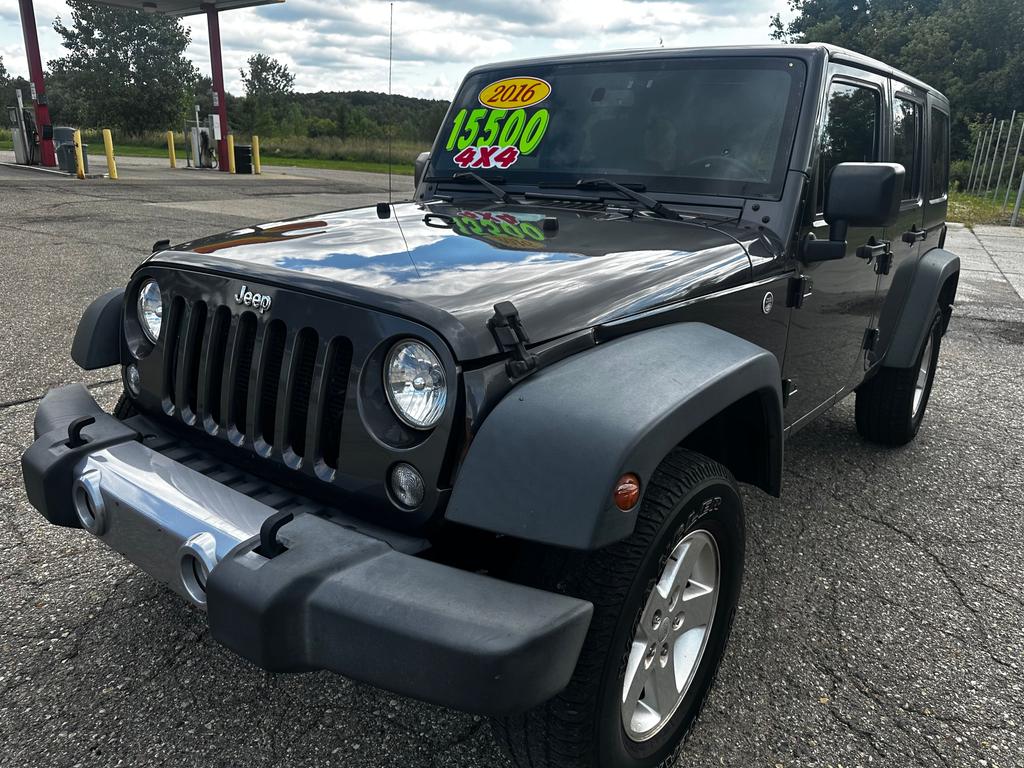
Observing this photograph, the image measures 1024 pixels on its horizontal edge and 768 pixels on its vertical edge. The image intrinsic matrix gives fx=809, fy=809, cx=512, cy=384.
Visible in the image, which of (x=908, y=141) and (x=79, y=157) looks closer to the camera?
(x=908, y=141)

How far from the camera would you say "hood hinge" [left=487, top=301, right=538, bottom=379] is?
1722 mm

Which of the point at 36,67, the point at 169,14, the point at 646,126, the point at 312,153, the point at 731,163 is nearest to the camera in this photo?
the point at 731,163

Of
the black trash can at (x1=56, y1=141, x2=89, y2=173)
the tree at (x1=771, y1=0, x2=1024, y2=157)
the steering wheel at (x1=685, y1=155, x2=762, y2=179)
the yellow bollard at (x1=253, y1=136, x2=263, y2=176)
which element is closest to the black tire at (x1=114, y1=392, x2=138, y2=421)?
the steering wheel at (x1=685, y1=155, x2=762, y2=179)

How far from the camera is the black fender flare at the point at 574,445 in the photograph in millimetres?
1525

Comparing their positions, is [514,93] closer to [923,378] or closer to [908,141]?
[908,141]

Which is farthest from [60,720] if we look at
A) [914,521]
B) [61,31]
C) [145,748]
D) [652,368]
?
[61,31]

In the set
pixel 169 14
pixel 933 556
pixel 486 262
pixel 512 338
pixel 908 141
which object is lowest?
pixel 933 556

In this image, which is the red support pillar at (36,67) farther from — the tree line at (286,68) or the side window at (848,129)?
the side window at (848,129)

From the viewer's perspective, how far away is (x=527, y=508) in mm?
1545

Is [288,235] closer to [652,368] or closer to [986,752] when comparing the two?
[652,368]

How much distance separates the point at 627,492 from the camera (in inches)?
62.5

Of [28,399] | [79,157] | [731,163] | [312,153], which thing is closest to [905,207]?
[731,163]

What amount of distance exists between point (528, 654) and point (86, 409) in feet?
5.08

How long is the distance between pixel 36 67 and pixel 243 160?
5.32 m
